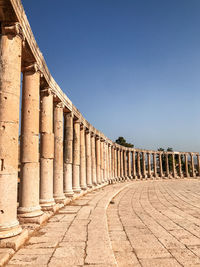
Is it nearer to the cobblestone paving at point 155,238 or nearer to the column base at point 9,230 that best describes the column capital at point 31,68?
the column base at point 9,230

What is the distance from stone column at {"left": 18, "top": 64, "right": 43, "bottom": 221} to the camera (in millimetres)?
8578

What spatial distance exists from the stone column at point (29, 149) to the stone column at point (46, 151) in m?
2.09

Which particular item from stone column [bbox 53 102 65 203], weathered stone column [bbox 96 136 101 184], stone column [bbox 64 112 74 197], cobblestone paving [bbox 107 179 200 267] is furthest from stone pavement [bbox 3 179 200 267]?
weathered stone column [bbox 96 136 101 184]

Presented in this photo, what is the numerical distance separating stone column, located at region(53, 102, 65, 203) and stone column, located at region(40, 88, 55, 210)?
1.77 metres

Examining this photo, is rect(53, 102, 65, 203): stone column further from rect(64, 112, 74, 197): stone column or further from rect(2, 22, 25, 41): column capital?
rect(2, 22, 25, 41): column capital

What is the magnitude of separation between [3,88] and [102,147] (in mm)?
24765

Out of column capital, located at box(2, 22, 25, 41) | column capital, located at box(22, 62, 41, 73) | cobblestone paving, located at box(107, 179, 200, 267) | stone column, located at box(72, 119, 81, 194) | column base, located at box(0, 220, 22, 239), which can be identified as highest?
column capital, located at box(2, 22, 25, 41)

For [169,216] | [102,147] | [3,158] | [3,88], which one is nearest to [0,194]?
[3,158]

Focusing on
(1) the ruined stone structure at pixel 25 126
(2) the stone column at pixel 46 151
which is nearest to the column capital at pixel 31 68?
(1) the ruined stone structure at pixel 25 126

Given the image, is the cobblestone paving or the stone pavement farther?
the cobblestone paving

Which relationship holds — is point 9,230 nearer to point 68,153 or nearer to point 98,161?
point 68,153

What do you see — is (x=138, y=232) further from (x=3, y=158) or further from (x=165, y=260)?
(x=3, y=158)

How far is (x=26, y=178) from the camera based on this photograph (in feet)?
28.8

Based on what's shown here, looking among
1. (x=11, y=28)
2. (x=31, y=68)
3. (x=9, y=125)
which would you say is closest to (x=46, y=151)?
(x=31, y=68)
